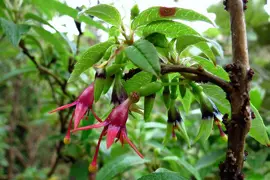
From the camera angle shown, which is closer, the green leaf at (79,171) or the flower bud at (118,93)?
the flower bud at (118,93)

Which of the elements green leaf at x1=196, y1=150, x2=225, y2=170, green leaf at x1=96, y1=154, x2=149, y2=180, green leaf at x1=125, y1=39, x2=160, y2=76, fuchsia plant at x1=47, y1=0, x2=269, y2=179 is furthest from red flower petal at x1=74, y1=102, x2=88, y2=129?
green leaf at x1=196, y1=150, x2=225, y2=170

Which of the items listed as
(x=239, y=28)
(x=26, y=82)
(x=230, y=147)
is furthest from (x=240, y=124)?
(x=26, y=82)

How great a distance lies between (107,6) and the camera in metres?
0.49

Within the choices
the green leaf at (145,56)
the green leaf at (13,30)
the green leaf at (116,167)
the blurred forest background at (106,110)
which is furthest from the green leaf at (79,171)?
the green leaf at (145,56)

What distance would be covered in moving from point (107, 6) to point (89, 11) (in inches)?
1.1

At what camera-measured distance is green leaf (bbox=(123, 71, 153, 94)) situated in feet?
1.77

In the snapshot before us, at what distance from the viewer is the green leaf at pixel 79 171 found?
107cm

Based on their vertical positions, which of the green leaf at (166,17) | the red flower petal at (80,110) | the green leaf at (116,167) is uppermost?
the green leaf at (166,17)

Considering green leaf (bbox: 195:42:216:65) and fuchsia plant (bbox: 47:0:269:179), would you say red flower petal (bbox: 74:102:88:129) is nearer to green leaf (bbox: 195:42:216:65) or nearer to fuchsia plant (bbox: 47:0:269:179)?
fuchsia plant (bbox: 47:0:269:179)

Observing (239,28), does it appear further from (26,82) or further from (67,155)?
(26,82)

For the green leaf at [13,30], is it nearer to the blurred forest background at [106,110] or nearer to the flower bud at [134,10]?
the blurred forest background at [106,110]

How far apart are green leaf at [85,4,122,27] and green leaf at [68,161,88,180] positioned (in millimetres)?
669

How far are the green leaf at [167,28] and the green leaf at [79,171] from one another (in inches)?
27.1

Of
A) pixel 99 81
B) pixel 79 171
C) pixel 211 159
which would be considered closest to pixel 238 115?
pixel 99 81
